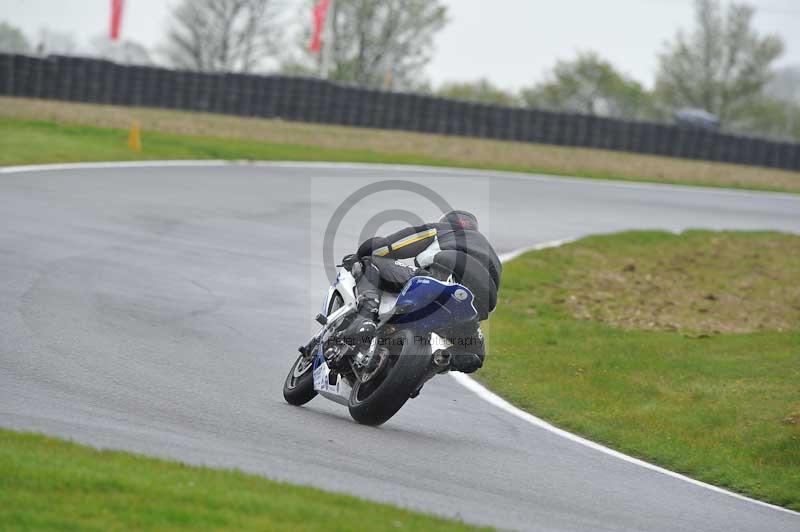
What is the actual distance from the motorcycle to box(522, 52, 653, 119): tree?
6842 centimetres

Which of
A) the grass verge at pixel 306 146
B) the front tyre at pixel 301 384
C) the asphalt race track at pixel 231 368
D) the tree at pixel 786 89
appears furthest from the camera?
the tree at pixel 786 89

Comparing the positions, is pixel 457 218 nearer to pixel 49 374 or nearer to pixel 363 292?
pixel 363 292

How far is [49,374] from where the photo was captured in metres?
8.44

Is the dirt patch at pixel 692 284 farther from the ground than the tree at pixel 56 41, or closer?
closer

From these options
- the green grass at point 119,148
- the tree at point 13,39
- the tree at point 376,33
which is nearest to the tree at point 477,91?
the tree at point 376,33

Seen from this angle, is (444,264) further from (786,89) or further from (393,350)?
(786,89)

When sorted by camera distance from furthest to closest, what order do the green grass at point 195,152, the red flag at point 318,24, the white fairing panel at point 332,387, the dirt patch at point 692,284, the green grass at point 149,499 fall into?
the red flag at point 318,24, the green grass at point 195,152, the dirt patch at point 692,284, the white fairing panel at point 332,387, the green grass at point 149,499

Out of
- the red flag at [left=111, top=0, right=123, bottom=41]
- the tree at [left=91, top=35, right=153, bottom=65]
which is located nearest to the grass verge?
the red flag at [left=111, top=0, right=123, bottom=41]

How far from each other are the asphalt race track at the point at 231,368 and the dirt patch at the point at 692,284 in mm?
1872

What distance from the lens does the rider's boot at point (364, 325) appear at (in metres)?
7.95

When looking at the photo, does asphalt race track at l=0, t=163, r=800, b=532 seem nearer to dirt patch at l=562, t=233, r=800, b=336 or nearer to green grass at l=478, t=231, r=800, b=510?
green grass at l=478, t=231, r=800, b=510

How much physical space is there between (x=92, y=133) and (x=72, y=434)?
835 inches

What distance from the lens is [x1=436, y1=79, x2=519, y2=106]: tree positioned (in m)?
75.6

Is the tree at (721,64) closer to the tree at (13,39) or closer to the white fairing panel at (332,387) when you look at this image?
the tree at (13,39)
